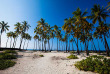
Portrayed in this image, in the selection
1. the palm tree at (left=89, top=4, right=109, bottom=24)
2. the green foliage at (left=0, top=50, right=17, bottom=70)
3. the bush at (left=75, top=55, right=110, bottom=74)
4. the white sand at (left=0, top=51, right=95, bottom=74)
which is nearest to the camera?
the bush at (left=75, top=55, right=110, bottom=74)

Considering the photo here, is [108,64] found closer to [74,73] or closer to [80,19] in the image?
[74,73]

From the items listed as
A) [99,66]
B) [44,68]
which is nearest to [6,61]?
[44,68]

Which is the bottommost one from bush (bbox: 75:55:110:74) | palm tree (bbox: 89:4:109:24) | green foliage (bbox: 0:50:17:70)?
green foliage (bbox: 0:50:17:70)

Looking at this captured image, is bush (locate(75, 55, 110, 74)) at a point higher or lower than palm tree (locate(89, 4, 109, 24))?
lower

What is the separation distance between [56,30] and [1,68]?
3965 cm

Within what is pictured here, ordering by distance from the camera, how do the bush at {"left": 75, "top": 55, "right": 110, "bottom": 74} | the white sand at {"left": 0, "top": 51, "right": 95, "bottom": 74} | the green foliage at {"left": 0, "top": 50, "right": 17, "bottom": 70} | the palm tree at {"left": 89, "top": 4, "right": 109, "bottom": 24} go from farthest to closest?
the palm tree at {"left": 89, "top": 4, "right": 109, "bottom": 24}
the green foliage at {"left": 0, "top": 50, "right": 17, "bottom": 70}
the white sand at {"left": 0, "top": 51, "right": 95, "bottom": 74}
the bush at {"left": 75, "top": 55, "right": 110, "bottom": 74}

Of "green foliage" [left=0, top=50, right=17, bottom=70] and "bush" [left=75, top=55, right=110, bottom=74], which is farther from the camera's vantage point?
"green foliage" [left=0, top=50, right=17, bottom=70]

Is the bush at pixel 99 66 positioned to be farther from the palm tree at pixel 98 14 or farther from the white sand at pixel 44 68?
the palm tree at pixel 98 14

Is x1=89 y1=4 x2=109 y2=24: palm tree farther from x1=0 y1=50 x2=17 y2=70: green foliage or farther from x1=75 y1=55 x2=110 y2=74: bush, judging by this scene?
x1=0 y1=50 x2=17 y2=70: green foliage

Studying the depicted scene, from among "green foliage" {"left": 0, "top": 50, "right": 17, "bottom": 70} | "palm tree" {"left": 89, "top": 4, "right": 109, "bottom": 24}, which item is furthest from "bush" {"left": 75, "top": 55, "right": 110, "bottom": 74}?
"palm tree" {"left": 89, "top": 4, "right": 109, "bottom": 24}

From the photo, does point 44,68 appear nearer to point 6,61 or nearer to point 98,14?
point 6,61

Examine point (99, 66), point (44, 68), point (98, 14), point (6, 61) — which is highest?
point (98, 14)

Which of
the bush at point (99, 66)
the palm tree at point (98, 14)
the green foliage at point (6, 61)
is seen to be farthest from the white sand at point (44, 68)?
the palm tree at point (98, 14)

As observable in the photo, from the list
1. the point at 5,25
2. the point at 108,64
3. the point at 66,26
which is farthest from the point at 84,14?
the point at 5,25
